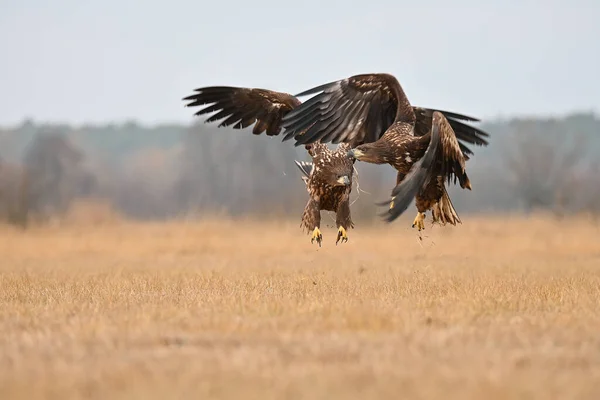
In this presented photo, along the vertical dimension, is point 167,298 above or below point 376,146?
below

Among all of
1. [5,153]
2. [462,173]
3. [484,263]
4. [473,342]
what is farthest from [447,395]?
[5,153]

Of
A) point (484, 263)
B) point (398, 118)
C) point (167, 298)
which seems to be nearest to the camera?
point (167, 298)

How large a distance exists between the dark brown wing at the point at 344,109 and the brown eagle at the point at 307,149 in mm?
306

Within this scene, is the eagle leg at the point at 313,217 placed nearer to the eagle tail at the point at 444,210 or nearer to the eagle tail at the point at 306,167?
the eagle tail at the point at 306,167

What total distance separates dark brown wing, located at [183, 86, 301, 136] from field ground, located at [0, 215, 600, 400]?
188cm

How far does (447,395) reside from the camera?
4.54m

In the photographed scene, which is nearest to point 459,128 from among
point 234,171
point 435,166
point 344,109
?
point 344,109

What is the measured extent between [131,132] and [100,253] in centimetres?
10503

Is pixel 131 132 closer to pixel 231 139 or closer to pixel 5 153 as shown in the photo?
pixel 5 153

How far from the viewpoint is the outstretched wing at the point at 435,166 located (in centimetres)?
934

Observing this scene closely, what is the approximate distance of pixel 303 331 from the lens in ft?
21.1

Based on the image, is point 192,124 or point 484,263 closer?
point 484,263

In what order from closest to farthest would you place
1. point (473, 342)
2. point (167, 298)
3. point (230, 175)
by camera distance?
point (473, 342) < point (167, 298) < point (230, 175)

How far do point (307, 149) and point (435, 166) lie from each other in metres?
2.51
